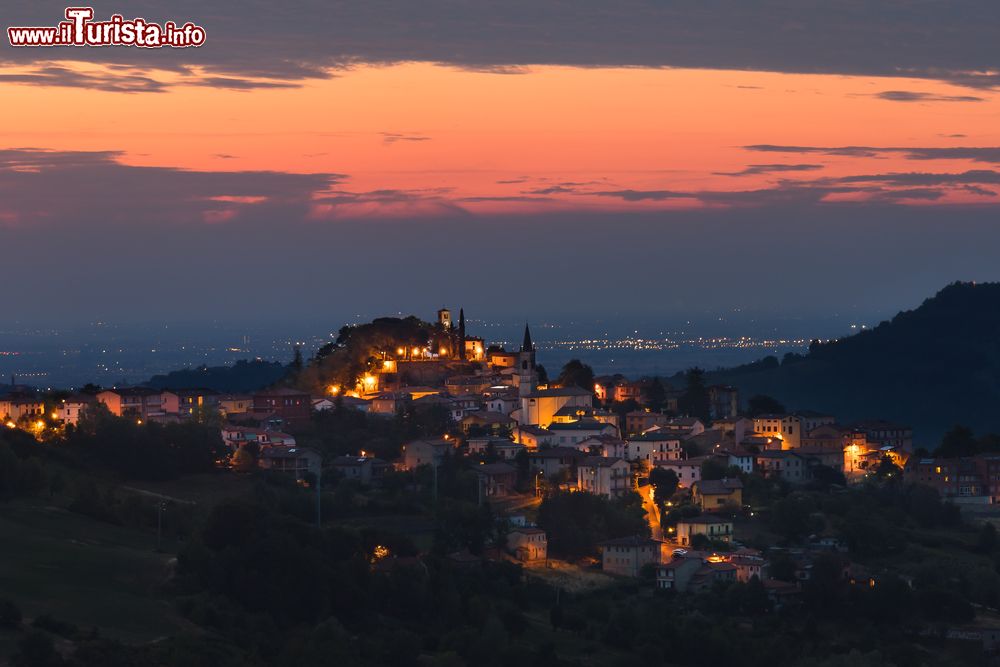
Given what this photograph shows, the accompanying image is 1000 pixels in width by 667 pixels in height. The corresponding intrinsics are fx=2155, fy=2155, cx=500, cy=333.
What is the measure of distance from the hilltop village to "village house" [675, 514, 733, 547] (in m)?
0.11

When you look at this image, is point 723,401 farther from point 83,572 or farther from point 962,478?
point 83,572

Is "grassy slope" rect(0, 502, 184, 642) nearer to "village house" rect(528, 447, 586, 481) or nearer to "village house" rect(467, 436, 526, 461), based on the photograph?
"village house" rect(528, 447, 586, 481)

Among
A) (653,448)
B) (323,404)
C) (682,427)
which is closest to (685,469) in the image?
(653,448)

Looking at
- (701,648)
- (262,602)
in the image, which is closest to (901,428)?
(701,648)

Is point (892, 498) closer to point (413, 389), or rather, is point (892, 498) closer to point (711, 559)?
point (711, 559)

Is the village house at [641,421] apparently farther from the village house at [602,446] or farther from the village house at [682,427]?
the village house at [602,446]

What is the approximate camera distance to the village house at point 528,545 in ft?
206

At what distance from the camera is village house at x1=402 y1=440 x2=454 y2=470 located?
71.2 metres

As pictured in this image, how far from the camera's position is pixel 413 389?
269 feet

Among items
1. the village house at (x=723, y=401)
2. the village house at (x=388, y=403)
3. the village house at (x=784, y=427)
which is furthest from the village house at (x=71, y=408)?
the village house at (x=723, y=401)

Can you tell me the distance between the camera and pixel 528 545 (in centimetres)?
6306

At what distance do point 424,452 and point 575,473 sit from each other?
5206 millimetres

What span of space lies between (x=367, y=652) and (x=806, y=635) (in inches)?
561

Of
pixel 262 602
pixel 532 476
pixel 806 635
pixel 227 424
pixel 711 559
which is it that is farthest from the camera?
pixel 227 424
